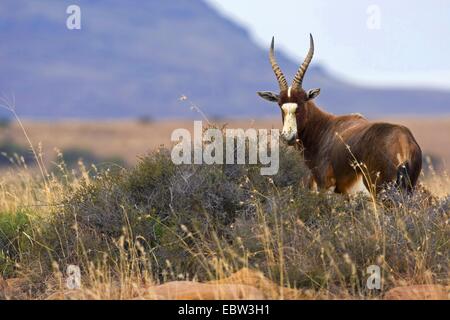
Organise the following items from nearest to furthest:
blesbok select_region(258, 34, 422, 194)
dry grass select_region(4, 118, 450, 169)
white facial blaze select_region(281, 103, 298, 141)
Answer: blesbok select_region(258, 34, 422, 194), white facial blaze select_region(281, 103, 298, 141), dry grass select_region(4, 118, 450, 169)

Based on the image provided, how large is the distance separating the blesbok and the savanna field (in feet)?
1.20

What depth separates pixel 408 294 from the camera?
7750mm

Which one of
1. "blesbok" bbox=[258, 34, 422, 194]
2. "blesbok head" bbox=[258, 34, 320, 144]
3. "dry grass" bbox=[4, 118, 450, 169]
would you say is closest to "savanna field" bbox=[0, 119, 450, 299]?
"blesbok" bbox=[258, 34, 422, 194]

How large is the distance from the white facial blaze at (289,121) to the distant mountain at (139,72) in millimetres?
111586

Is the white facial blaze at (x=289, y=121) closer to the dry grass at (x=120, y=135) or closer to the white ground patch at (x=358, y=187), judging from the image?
the white ground patch at (x=358, y=187)

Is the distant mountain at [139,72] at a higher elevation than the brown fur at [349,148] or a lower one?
higher

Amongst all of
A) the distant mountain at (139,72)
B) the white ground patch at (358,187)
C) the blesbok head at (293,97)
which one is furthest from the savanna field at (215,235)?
the distant mountain at (139,72)

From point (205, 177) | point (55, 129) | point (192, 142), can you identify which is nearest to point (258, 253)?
point (205, 177)

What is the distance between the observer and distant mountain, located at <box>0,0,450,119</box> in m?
132

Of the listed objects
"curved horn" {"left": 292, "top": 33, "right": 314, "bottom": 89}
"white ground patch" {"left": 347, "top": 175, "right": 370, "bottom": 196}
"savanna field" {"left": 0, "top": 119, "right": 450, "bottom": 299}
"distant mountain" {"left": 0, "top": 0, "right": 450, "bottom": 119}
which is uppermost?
"distant mountain" {"left": 0, "top": 0, "right": 450, "bottom": 119}

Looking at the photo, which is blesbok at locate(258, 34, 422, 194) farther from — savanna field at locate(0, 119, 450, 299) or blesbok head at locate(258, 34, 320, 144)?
savanna field at locate(0, 119, 450, 299)

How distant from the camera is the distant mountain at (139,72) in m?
132

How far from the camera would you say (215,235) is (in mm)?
8453

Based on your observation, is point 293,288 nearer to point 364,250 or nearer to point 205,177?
point 364,250
